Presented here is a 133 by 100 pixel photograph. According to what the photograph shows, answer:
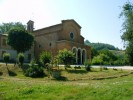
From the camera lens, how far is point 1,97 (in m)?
Result: 14.1

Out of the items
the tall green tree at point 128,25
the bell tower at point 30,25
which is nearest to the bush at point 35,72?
the tall green tree at point 128,25

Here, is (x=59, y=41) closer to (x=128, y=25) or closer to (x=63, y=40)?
(x=63, y=40)

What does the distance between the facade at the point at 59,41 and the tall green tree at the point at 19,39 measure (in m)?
7.25

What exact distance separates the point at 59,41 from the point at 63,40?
116cm

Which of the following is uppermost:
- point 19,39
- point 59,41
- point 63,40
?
point 63,40

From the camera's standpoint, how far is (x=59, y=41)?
55531mm

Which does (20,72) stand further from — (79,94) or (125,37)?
(79,94)

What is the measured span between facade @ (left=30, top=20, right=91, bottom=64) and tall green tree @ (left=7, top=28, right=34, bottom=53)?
727cm

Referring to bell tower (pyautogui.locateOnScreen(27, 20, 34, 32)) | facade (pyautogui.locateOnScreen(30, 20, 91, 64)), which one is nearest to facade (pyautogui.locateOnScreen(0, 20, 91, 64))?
facade (pyautogui.locateOnScreen(30, 20, 91, 64))

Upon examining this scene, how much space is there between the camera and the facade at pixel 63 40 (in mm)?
55750

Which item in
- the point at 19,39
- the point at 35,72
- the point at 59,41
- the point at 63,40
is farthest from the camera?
the point at 59,41

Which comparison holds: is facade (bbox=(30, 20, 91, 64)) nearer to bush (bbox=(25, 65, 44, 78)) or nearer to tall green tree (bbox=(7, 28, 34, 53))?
tall green tree (bbox=(7, 28, 34, 53))

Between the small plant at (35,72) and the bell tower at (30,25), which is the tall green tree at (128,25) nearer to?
the small plant at (35,72)

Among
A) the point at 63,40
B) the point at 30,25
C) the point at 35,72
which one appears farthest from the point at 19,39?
the point at 30,25
